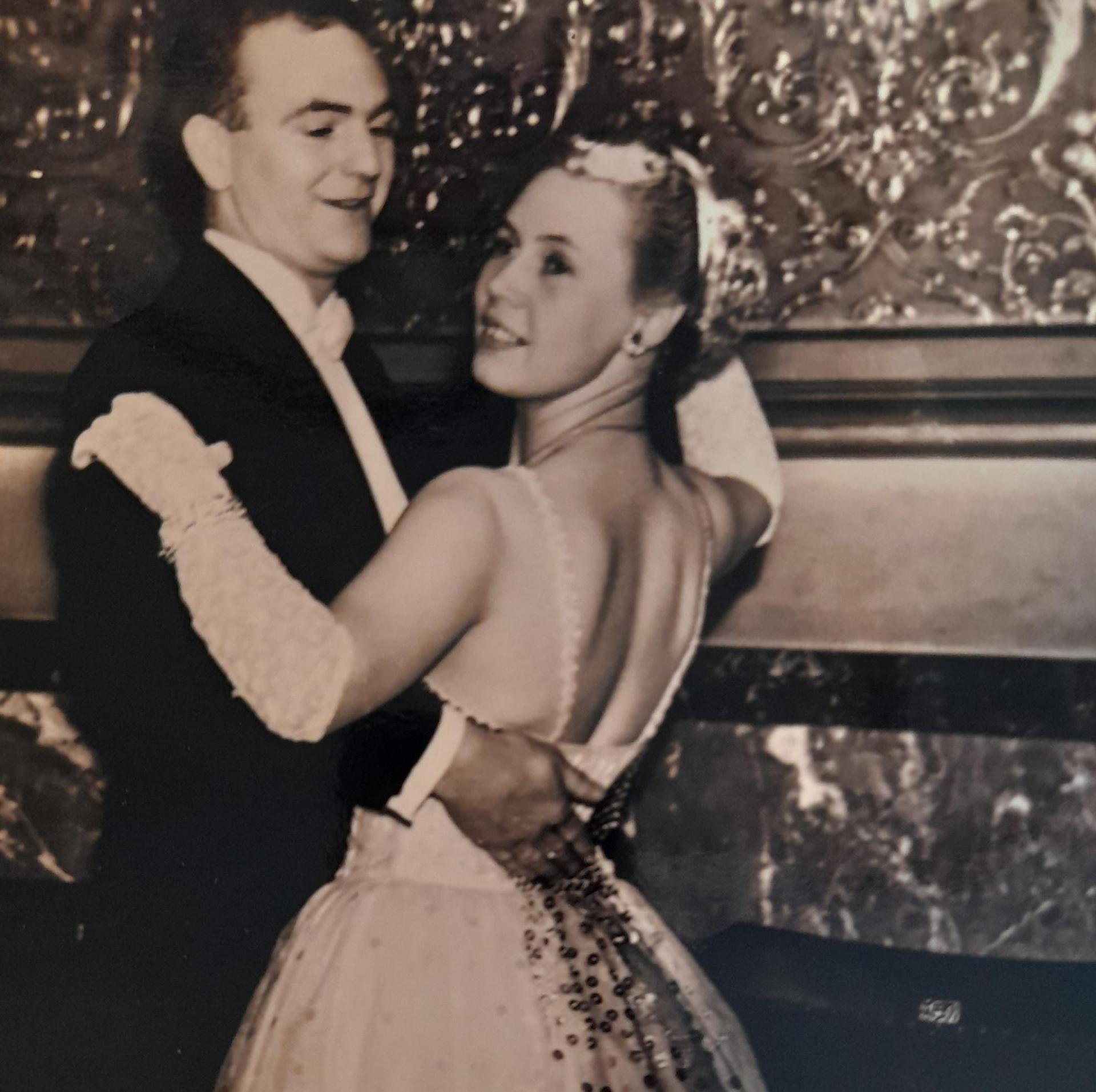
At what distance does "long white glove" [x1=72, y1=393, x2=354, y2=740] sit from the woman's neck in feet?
0.92

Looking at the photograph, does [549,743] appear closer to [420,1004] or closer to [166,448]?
[420,1004]

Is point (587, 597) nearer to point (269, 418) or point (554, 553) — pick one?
point (554, 553)

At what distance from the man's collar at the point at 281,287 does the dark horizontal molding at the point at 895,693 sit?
547 millimetres

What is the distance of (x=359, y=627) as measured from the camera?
1.30 meters

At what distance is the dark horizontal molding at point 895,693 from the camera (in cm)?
133

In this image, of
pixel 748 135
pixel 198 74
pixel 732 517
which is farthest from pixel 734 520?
pixel 198 74

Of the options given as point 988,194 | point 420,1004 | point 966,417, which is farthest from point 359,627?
point 988,194

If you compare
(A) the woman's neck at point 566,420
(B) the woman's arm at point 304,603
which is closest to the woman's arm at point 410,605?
(B) the woman's arm at point 304,603

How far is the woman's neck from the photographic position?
1.38 metres

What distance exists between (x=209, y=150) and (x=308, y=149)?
0.11m

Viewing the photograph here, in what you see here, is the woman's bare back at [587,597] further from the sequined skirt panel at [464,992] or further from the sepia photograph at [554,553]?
the sequined skirt panel at [464,992]

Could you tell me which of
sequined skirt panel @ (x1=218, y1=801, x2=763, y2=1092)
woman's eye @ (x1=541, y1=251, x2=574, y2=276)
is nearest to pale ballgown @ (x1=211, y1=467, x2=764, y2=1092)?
sequined skirt panel @ (x1=218, y1=801, x2=763, y2=1092)

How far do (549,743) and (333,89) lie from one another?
0.74 metres

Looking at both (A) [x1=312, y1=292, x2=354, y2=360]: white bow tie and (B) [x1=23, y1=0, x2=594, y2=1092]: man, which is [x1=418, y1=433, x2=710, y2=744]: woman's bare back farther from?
(A) [x1=312, y1=292, x2=354, y2=360]: white bow tie
